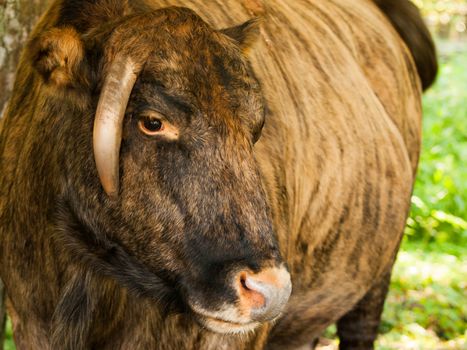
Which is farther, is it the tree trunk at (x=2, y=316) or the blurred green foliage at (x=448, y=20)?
the blurred green foliage at (x=448, y=20)

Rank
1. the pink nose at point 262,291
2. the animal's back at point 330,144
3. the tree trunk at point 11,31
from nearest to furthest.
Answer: the pink nose at point 262,291 → the animal's back at point 330,144 → the tree trunk at point 11,31

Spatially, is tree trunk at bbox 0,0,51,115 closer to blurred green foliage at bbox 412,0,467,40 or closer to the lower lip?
the lower lip

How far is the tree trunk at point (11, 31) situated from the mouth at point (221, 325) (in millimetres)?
2499

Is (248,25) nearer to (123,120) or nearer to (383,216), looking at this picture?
(123,120)

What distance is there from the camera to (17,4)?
225 inches

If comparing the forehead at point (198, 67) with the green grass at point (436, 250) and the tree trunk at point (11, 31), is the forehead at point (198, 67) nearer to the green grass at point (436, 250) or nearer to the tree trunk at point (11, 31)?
the tree trunk at point (11, 31)

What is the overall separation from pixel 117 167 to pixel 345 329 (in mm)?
3425

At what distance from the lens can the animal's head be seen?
3713 mm

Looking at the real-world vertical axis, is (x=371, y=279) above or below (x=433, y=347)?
above

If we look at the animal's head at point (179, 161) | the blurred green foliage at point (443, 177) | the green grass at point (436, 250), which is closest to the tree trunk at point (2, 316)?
the animal's head at point (179, 161)

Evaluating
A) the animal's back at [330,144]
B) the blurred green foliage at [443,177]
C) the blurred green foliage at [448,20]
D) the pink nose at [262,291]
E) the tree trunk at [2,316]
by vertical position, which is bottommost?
the blurred green foliage at [448,20]

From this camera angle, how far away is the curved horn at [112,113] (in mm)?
3719

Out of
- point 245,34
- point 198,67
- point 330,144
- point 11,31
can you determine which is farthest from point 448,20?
point 198,67

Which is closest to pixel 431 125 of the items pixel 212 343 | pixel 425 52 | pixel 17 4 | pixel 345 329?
pixel 425 52
